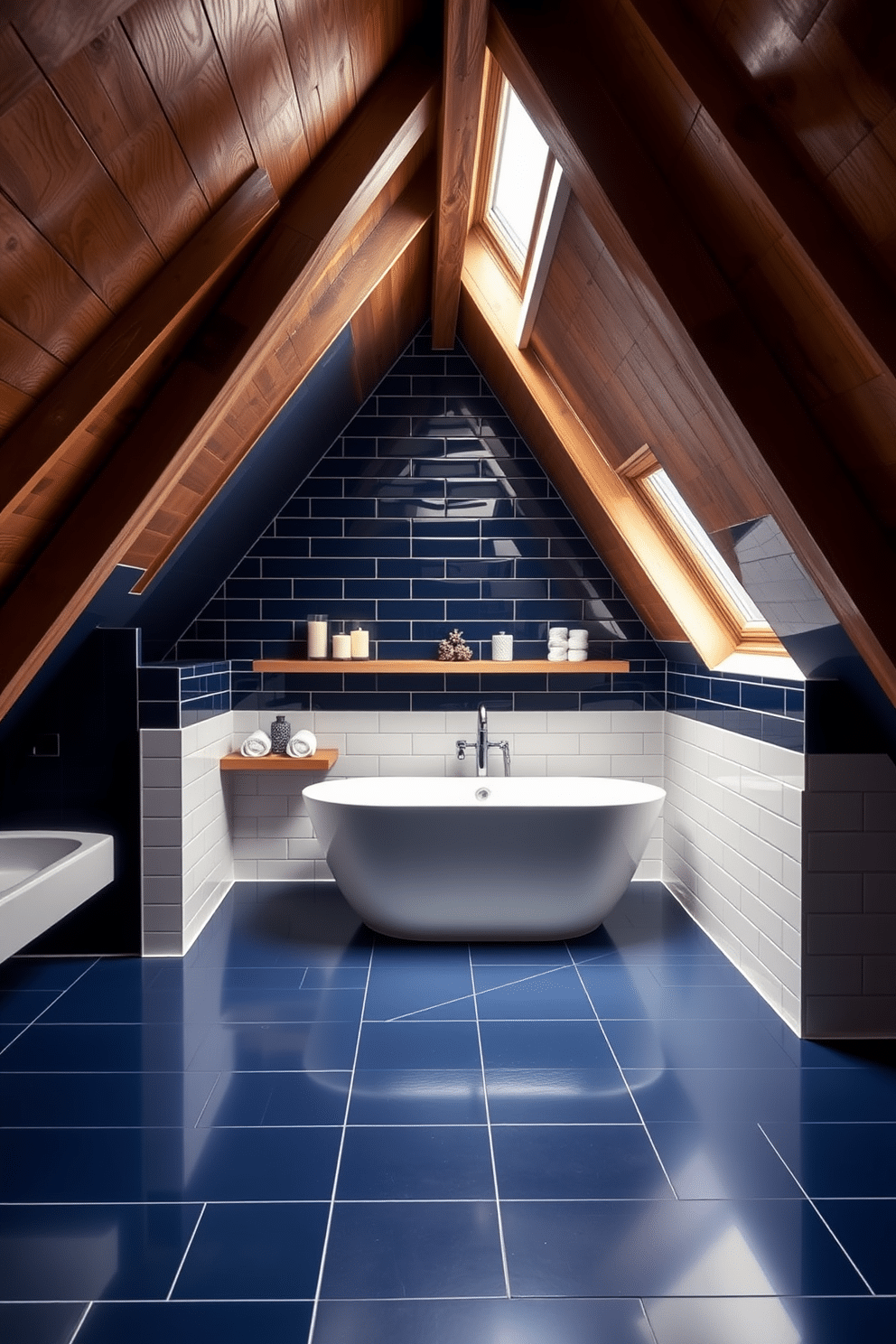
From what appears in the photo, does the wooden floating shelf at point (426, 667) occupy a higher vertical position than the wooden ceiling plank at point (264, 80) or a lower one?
lower

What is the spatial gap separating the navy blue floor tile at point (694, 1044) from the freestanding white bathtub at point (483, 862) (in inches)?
33.5

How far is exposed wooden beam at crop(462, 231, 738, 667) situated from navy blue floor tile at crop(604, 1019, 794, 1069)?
1784 millimetres

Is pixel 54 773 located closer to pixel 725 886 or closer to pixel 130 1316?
pixel 130 1316

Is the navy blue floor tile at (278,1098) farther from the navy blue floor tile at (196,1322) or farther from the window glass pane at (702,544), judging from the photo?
the window glass pane at (702,544)

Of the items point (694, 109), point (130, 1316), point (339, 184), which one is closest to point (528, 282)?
point (339, 184)

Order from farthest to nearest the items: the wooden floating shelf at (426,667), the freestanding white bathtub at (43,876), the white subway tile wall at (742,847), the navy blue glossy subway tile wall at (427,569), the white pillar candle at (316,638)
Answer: the navy blue glossy subway tile wall at (427,569), the white pillar candle at (316,638), the wooden floating shelf at (426,667), the white subway tile wall at (742,847), the freestanding white bathtub at (43,876)

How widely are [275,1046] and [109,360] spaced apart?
2220mm

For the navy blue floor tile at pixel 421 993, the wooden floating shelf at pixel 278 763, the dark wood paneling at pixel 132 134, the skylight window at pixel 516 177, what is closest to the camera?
the dark wood paneling at pixel 132 134

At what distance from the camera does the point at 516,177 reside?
3654mm

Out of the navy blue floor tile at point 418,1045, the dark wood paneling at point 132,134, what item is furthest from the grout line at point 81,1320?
the dark wood paneling at point 132,134

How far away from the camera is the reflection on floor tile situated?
202 centimetres

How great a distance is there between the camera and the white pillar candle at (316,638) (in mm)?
5332

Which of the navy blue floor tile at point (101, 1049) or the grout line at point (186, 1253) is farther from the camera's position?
the navy blue floor tile at point (101, 1049)

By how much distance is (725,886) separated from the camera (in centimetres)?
430
